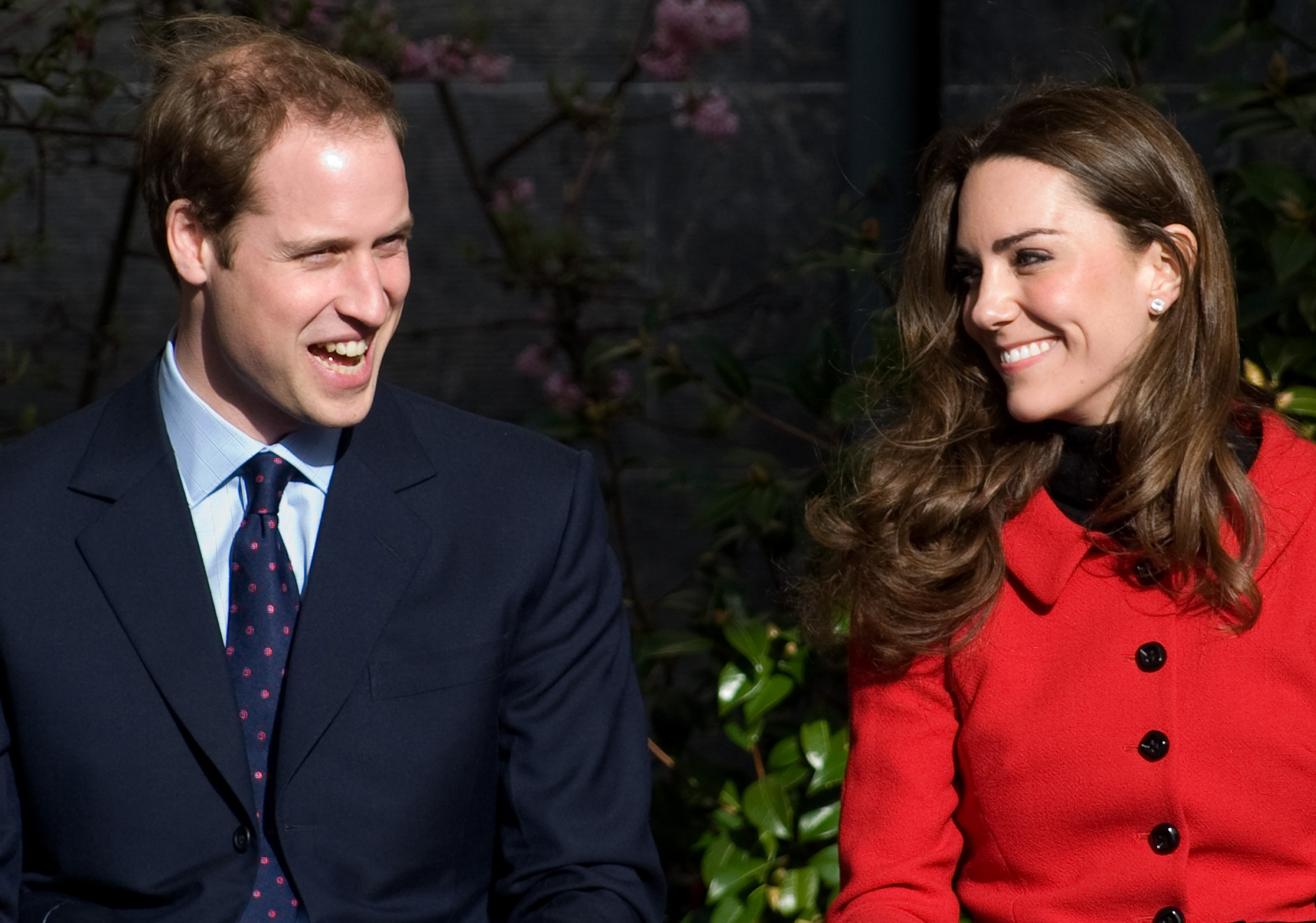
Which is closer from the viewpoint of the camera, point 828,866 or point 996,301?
point 996,301

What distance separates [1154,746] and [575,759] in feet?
2.27

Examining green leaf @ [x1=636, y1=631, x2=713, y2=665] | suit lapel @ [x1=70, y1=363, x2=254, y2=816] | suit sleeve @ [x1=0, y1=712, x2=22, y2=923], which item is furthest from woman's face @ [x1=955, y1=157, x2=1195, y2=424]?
suit sleeve @ [x1=0, y1=712, x2=22, y2=923]

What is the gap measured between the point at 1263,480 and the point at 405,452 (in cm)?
107

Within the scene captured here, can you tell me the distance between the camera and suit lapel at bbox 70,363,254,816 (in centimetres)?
187

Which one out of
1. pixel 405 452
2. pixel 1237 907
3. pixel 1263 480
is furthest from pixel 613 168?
pixel 1237 907

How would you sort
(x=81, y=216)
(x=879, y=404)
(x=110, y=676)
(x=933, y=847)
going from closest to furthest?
(x=110, y=676) < (x=933, y=847) < (x=879, y=404) < (x=81, y=216)

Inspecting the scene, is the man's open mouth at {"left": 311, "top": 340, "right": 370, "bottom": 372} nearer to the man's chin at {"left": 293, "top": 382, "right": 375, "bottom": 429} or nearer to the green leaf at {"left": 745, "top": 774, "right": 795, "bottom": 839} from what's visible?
the man's chin at {"left": 293, "top": 382, "right": 375, "bottom": 429}

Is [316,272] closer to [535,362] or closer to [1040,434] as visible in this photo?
A: [1040,434]

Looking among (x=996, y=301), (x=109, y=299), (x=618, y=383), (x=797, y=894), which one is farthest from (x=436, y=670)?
(x=109, y=299)

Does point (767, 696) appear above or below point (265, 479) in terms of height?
below

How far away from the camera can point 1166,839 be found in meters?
1.90

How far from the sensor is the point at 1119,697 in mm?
1945

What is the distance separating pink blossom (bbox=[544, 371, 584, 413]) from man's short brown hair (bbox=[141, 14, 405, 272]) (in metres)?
1.64

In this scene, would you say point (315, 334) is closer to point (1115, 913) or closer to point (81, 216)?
point (1115, 913)
